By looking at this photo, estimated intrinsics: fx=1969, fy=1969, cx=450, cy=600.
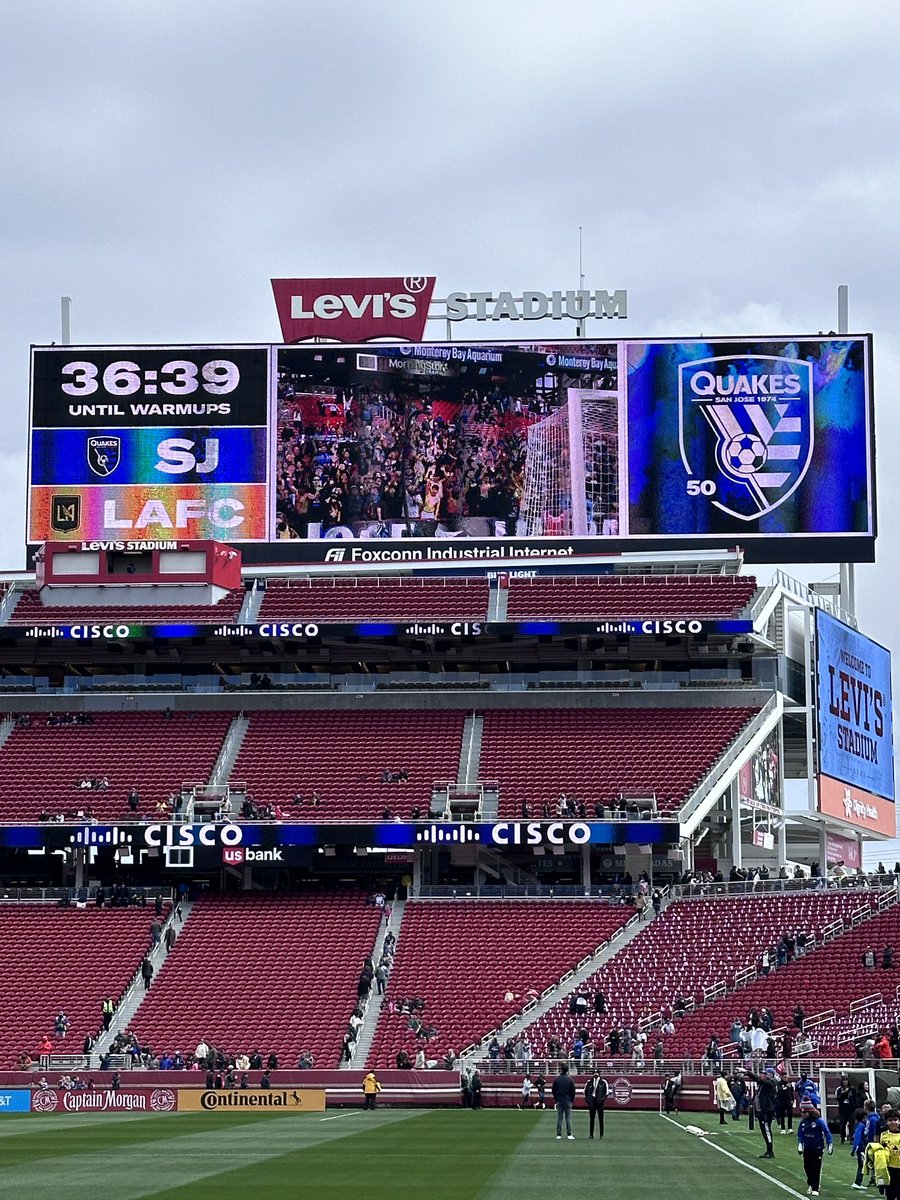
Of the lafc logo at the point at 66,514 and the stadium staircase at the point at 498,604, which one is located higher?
the lafc logo at the point at 66,514

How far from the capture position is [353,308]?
75.5m

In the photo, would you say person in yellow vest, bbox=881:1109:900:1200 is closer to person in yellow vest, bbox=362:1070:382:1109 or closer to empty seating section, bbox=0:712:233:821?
person in yellow vest, bbox=362:1070:382:1109

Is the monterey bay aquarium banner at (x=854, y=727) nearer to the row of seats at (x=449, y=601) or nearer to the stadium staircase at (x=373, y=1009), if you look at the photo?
the row of seats at (x=449, y=601)

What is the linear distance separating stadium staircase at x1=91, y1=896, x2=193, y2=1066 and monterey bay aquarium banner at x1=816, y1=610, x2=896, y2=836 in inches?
901

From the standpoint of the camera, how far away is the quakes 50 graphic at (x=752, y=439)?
7138 centimetres

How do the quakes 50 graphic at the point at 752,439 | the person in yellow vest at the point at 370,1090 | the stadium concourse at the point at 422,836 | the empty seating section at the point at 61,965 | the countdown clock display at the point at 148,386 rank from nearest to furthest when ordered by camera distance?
1. the person in yellow vest at the point at 370,1090
2. the stadium concourse at the point at 422,836
3. the empty seating section at the point at 61,965
4. the quakes 50 graphic at the point at 752,439
5. the countdown clock display at the point at 148,386

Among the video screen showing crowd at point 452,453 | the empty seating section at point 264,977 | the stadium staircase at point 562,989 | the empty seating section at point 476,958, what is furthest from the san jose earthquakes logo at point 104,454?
the stadium staircase at point 562,989

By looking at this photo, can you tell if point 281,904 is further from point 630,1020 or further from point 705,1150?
point 705,1150

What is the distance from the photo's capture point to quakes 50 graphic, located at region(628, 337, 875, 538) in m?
71.4

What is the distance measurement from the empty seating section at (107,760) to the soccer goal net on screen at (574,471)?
563 inches

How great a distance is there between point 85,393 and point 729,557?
2527 cm

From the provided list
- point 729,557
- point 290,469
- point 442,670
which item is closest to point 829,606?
point 729,557

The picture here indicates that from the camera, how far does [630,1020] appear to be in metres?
57.1

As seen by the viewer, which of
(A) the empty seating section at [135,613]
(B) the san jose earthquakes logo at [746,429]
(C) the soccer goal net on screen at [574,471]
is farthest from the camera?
(A) the empty seating section at [135,613]
